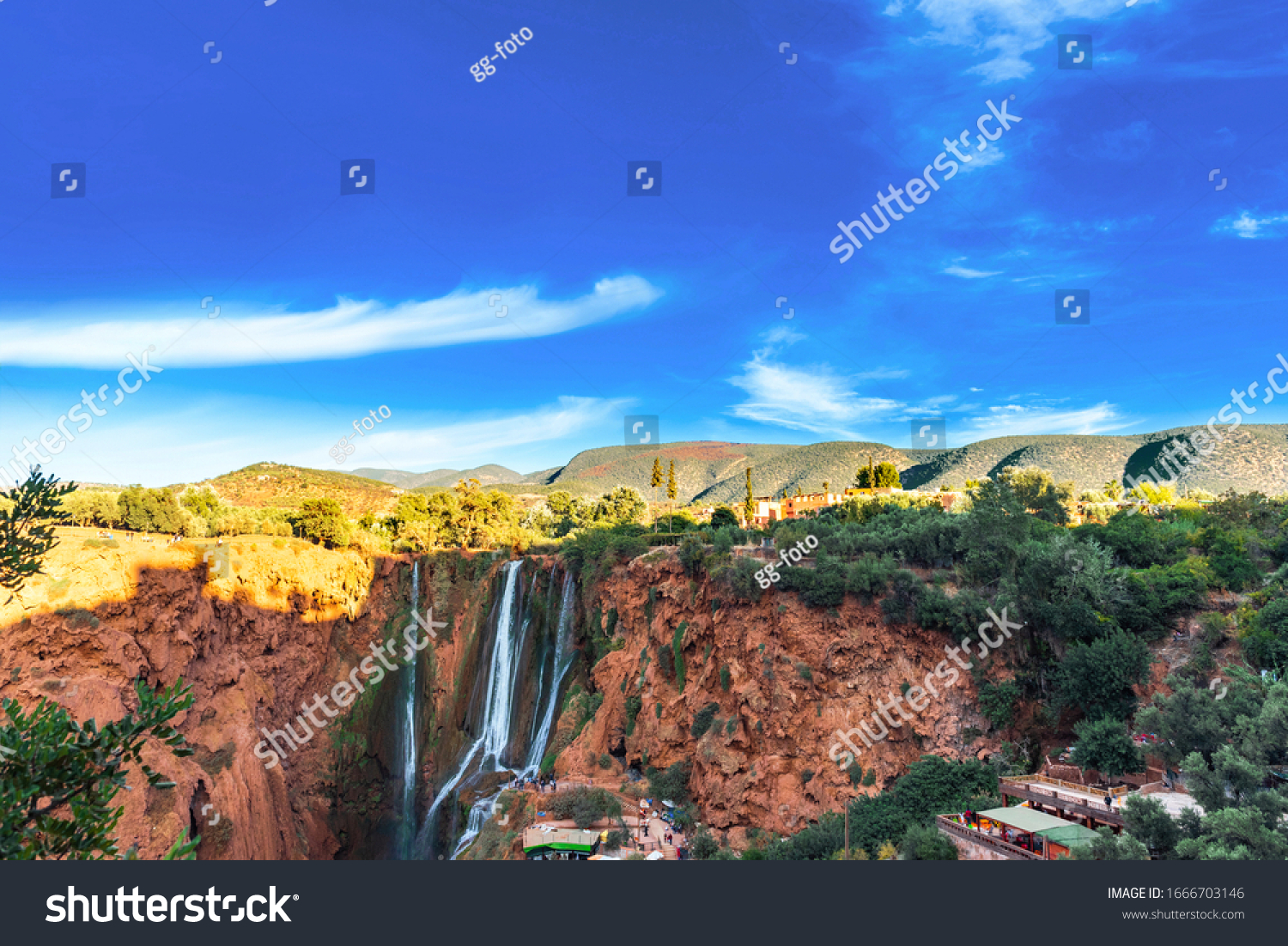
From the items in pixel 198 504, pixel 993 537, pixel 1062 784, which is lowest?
pixel 1062 784

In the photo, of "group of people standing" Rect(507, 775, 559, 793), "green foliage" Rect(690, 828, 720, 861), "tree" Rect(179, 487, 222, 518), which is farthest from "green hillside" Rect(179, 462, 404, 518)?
"green foliage" Rect(690, 828, 720, 861)

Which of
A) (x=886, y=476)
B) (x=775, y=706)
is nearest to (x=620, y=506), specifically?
A: (x=886, y=476)

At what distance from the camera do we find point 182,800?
88.1ft

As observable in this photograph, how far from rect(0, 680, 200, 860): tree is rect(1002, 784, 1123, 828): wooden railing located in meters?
21.3

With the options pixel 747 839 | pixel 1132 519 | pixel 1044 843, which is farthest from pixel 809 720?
pixel 1132 519

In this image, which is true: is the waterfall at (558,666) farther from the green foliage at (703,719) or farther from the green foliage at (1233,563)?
the green foliage at (1233,563)

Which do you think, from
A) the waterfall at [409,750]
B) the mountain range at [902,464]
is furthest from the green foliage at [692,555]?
the mountain range at [902,464]

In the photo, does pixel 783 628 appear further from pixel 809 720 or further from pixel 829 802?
pixel 829 802

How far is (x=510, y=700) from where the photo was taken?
128 ft

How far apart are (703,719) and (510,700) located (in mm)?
13701

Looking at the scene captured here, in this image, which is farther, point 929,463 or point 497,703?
point 929,463

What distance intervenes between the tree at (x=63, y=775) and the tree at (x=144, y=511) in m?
41.2

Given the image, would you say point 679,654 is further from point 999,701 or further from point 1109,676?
point 1109,676

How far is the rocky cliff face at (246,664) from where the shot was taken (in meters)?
27.2
